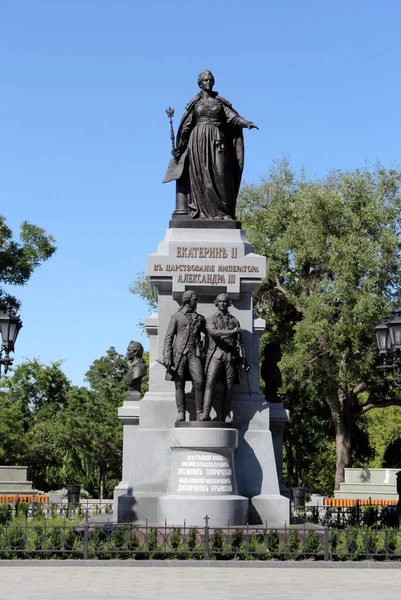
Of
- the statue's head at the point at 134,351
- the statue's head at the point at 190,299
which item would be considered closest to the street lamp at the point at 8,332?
the statue's head at the point at 190,299

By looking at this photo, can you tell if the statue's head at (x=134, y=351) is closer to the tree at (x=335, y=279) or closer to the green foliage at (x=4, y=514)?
the green foliage at (x=4, y=514)

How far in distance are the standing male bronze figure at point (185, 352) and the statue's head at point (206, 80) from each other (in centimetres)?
496

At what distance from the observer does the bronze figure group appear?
17.9m

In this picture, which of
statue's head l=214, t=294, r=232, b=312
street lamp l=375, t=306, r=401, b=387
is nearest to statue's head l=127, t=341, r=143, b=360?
statue's head l=214, t=294, r=232, b=312

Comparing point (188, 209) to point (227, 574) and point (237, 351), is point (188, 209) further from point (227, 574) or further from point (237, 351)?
point (227, 574)

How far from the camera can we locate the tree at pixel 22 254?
120ft

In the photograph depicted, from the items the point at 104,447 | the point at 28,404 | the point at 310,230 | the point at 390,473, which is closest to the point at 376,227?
the point at 310,230

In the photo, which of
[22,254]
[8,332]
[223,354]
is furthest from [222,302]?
[22,254]

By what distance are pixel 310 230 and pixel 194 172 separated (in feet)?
64.7

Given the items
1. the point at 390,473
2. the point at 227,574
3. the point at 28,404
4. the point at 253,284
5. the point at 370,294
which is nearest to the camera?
the point at 227,574

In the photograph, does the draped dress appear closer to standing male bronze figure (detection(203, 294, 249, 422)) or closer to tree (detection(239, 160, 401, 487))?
standing male bronze figure (detection(203, 294, 249, 422))

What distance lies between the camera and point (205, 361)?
18.1 metres

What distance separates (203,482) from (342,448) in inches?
1013

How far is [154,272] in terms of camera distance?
1912cm
